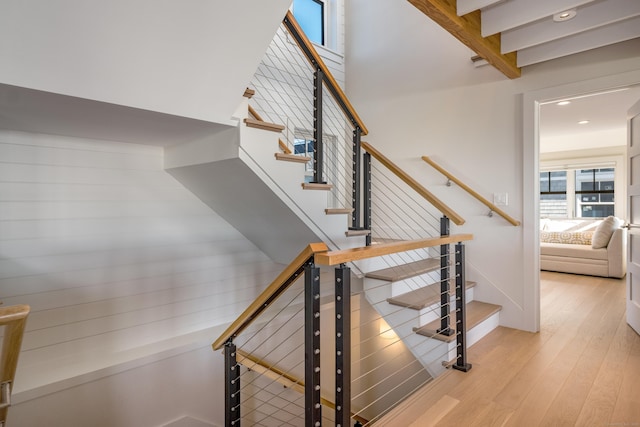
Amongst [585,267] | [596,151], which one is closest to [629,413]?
[585,267]

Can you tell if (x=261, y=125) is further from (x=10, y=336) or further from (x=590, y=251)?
(x=590, y=251)

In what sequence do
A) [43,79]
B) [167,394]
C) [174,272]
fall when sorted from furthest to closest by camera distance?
1. [174,272]
2. [167,394]
3. [43,79]

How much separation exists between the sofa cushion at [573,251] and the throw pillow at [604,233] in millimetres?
82

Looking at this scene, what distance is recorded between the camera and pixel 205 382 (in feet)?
10.3

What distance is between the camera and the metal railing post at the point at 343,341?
4.93 feet

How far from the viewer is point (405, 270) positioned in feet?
10.4

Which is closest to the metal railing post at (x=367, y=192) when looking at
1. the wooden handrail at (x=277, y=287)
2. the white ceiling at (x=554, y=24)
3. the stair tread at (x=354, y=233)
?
the stair tread at (x=354, y=233)

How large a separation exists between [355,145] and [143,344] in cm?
232

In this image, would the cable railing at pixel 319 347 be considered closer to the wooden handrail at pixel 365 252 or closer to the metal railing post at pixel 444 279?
the wooden handrail at pixel 365 252

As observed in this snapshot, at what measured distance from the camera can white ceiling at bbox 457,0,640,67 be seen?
221 centimetres

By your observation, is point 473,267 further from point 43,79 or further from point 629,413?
point 43,79

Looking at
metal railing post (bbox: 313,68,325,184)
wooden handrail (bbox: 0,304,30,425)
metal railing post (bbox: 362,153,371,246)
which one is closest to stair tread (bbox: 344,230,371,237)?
metal railing post (bbox: 362,153,371,246)

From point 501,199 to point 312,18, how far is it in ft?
10.5

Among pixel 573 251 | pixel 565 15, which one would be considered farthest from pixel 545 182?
pixel 565 15
